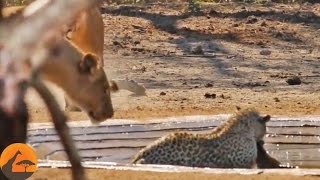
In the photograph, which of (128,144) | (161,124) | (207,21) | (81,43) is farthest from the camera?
(207,21)

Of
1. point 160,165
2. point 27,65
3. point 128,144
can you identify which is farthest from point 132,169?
point 27,65

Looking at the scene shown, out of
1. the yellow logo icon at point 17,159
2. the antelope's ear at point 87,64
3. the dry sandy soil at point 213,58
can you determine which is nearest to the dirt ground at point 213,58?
the dry sandy soil at point 213,58

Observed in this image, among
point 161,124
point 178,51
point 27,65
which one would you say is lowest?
point 178,51

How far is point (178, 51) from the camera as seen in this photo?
46.6 feet

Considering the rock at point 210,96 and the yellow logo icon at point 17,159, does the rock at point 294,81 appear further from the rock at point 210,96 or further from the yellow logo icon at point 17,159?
the yellow logo icon at point 17,159

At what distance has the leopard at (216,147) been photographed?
6.26 metres

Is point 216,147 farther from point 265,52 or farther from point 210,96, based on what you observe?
point 265,52

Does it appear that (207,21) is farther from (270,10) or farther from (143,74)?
(143,74)

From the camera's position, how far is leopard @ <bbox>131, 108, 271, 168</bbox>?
6.26 metres

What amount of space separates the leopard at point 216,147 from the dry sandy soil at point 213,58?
234cm

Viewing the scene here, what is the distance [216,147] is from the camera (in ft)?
A: 21.1

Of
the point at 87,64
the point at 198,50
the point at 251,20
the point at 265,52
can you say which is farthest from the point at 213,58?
the point at 87,64

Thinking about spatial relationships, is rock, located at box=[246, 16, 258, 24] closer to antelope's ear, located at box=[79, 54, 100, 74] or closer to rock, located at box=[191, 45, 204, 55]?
rock, located at box=[191, 45, 204, 55]

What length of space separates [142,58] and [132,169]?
7790mm
